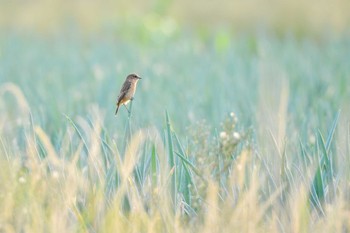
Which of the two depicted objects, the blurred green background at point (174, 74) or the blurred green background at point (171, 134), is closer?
the blurred green background at point (171, 134)

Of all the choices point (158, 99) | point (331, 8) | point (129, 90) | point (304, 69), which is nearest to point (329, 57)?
point (304, 69)

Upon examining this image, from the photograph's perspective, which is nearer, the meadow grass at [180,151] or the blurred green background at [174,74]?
the meadow grass at [180,151]

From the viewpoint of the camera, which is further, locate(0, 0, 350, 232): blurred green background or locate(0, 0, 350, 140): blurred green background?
locate(0, 0, 350, 140): blurred green background

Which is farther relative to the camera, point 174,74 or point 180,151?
point 174,74

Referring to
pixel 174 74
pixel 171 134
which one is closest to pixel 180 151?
pixel 171 134

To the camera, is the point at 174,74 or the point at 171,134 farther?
the point at 174,74

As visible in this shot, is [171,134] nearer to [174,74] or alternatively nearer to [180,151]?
[180,151]

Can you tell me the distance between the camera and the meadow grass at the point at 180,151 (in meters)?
2.24

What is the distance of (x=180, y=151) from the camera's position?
2.68 m

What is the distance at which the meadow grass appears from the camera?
2.24 meters

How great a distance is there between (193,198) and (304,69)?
368 cm

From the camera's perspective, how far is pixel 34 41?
902cm

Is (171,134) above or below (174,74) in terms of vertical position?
above

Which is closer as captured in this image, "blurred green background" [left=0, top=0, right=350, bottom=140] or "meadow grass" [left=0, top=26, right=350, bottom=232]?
"meadow grass" [left=0, top=26, right=350, bottom=232]
